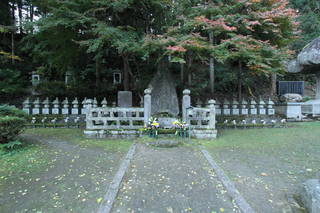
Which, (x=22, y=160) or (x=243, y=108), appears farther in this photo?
(x=243, y=108)

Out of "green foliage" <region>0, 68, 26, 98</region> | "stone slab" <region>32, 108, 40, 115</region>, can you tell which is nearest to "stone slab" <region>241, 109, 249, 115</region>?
"stone slab" <region>32, 108, 40, 115</region>

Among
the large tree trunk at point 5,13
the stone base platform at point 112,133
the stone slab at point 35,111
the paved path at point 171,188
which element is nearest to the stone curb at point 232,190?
the paved path at point 171,188

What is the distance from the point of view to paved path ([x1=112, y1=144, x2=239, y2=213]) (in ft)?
7.34

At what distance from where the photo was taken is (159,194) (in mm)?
2514

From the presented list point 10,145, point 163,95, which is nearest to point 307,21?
point 163,95

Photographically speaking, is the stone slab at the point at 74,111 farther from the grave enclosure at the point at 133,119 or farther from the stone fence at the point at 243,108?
the stone fence at the point at 243,108

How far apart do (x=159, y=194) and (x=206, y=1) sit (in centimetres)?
772

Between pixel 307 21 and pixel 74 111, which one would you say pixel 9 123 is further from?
pixel 307 21

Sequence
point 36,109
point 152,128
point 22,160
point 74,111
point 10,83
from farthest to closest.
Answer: point 10,83
point 74,111
point 36,109
point 152,128
point 22,160

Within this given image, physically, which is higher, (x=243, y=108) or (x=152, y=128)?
(x=243, y=108)

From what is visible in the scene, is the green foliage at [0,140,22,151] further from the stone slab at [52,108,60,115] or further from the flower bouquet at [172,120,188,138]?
the flower bouquet at [172,120,188,138]

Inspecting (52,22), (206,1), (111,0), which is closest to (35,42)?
(52,22)

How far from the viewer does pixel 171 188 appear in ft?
8.77

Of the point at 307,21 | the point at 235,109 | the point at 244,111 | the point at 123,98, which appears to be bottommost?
the point at 244,111
